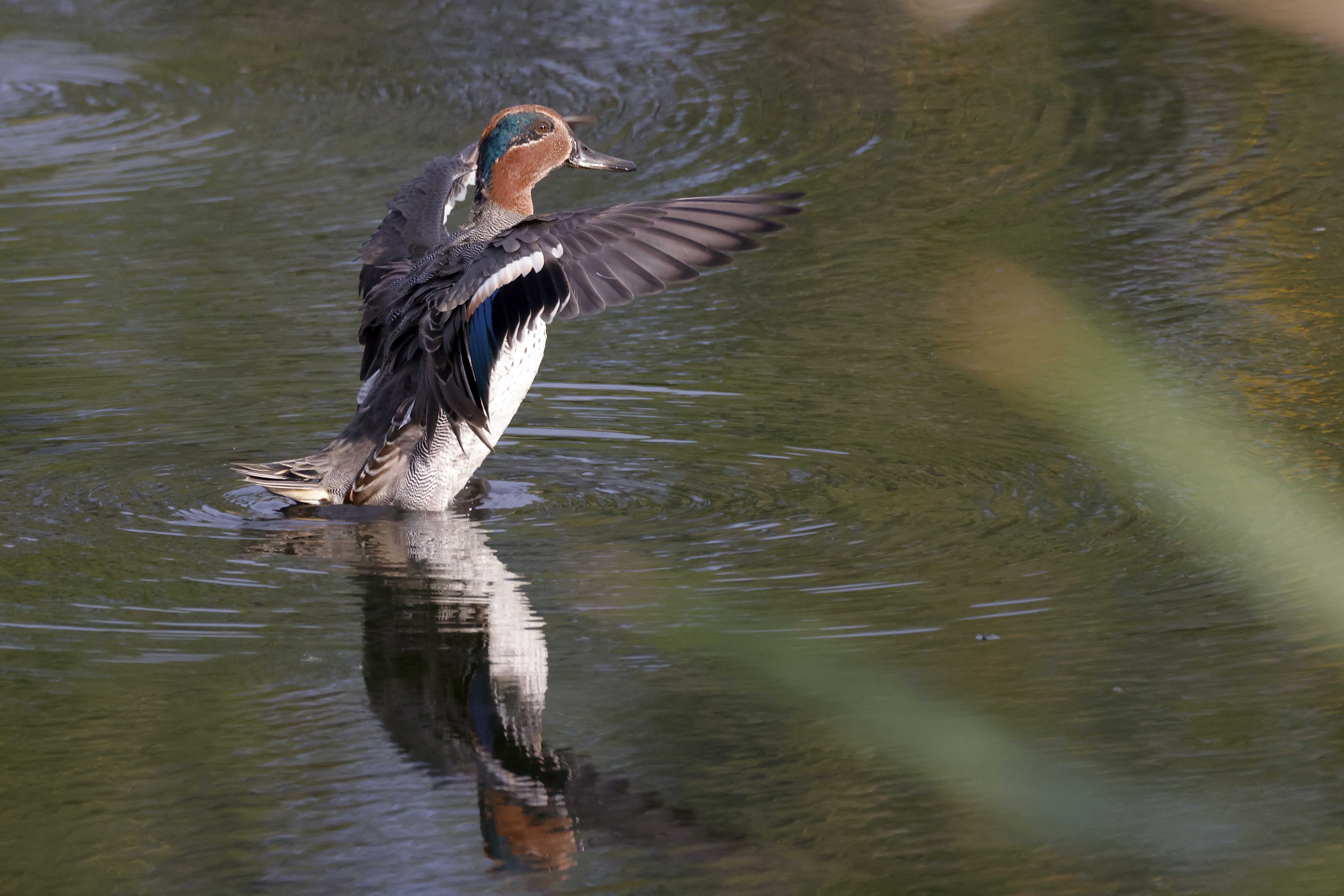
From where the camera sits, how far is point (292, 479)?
6.67 metres

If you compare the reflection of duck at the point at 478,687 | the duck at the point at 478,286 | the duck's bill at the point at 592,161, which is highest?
the duck's bill at the point at 592,161

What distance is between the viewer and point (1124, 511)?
6145mm

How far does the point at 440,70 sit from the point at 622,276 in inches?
327

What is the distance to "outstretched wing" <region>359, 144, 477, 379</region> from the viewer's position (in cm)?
728

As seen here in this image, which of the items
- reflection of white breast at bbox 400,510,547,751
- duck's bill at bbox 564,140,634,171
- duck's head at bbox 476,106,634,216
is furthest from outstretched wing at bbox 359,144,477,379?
reflection of white breast at bbox 400,510,547,751

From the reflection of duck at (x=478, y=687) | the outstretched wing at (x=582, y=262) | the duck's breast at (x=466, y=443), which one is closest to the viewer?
the reflection of duck at (x=478, y=687)

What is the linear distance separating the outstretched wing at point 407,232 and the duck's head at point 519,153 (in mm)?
304

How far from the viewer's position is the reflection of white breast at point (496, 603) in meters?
4.82

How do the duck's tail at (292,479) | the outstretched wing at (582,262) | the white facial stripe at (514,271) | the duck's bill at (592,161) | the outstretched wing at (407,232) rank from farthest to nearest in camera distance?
1. the duck's bill at (592,161)
2. the outstretched wing at (407,232)
3. the duck's tail at (292,479)
4. the white facial stripe at (514,271)
5. the outstretched wing at (582,262)

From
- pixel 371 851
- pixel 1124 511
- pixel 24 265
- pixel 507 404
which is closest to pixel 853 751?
pixel 371 851

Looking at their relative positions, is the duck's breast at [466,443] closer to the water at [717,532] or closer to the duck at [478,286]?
the duck at [478,286]

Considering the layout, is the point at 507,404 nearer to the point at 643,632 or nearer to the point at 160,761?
the point at 643,632

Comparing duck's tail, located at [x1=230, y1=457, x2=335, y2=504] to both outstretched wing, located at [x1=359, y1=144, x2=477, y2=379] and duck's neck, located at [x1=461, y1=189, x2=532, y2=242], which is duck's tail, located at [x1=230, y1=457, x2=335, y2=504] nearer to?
outstretched wing, located at [x1=359, y1=144, x2=477, y2=379]

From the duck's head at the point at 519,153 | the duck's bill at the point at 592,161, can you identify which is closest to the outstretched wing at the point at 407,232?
the duck's head at the point at 519,153
